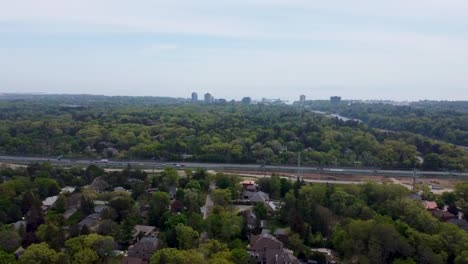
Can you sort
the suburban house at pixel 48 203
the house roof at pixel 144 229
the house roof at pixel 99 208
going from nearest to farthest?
the house roof at pixel 144 229, the house roof at pixel 99 208, the suburban house at pixel 48 203

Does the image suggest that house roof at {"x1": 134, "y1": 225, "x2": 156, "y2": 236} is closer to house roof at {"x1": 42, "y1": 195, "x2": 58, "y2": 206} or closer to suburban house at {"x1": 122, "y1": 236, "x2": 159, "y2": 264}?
suburban house at {"x1": 122, "y1": 236, "x2": 159, "y2": 264}

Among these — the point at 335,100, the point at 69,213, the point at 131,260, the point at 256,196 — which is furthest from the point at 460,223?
the point at 335,100

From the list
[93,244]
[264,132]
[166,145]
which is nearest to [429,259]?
[93,244]

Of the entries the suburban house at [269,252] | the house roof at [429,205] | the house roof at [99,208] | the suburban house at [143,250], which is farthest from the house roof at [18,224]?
the house roof at [429,205]

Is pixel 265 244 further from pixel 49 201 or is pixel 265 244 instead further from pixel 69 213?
pixel 49 201

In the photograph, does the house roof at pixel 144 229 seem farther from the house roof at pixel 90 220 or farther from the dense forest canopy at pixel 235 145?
the dense forest canopy at pixel 235 145

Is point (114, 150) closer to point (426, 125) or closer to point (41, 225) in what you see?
point (41, 225)

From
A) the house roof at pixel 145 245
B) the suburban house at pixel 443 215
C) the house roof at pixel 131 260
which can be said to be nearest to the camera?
the house roof at pixel 131 260

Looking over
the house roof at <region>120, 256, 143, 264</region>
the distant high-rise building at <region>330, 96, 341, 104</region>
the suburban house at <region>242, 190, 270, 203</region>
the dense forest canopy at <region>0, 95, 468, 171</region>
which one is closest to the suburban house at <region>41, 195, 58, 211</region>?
the house roof at <region>120, 256, 143, 264</region>
